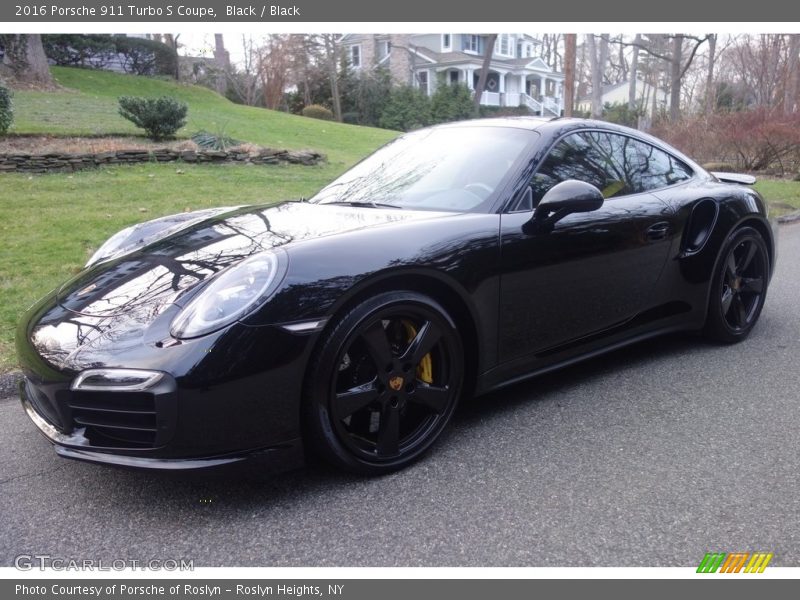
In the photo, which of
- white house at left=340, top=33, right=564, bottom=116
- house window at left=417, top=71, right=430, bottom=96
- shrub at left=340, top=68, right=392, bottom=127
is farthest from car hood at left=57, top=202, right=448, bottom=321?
house window at left=417, top=71, right=430, bottom=96

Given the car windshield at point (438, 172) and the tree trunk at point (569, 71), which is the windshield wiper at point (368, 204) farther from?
the tree trunk at point (569, 71)

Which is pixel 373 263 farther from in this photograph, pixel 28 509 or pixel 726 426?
pixel 726 426

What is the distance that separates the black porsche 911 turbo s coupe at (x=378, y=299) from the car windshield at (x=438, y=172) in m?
0.01

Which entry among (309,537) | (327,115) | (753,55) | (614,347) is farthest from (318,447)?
(753,55)

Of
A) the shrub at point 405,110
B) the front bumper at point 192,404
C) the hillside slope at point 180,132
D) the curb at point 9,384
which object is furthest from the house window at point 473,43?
the front bumper at point 192,404

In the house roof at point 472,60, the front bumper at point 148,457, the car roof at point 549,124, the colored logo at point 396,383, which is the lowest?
the front bumper at point 148,457

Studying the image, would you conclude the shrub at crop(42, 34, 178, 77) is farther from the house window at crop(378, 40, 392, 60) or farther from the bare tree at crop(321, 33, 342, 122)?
the house window at crop(378, 40, 392, 60)

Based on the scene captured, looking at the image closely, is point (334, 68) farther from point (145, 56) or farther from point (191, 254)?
point (191, 254)

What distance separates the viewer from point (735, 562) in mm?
2109

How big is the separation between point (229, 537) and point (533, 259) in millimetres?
1689

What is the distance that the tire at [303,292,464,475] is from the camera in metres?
2.42

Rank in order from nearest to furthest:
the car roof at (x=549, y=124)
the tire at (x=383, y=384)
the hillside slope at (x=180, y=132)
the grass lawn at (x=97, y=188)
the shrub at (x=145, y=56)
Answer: the tire at (x=383, y=384) < the car roof at (x=549, y=124) < the grass lawn at (x=97, y=188) < the hillside slope at (x=180, y=132) < the shrub at (x=145, y=56)

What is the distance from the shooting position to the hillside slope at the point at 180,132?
13.6 m

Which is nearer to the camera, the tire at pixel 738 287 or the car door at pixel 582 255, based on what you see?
the car door at pixel 582 255
